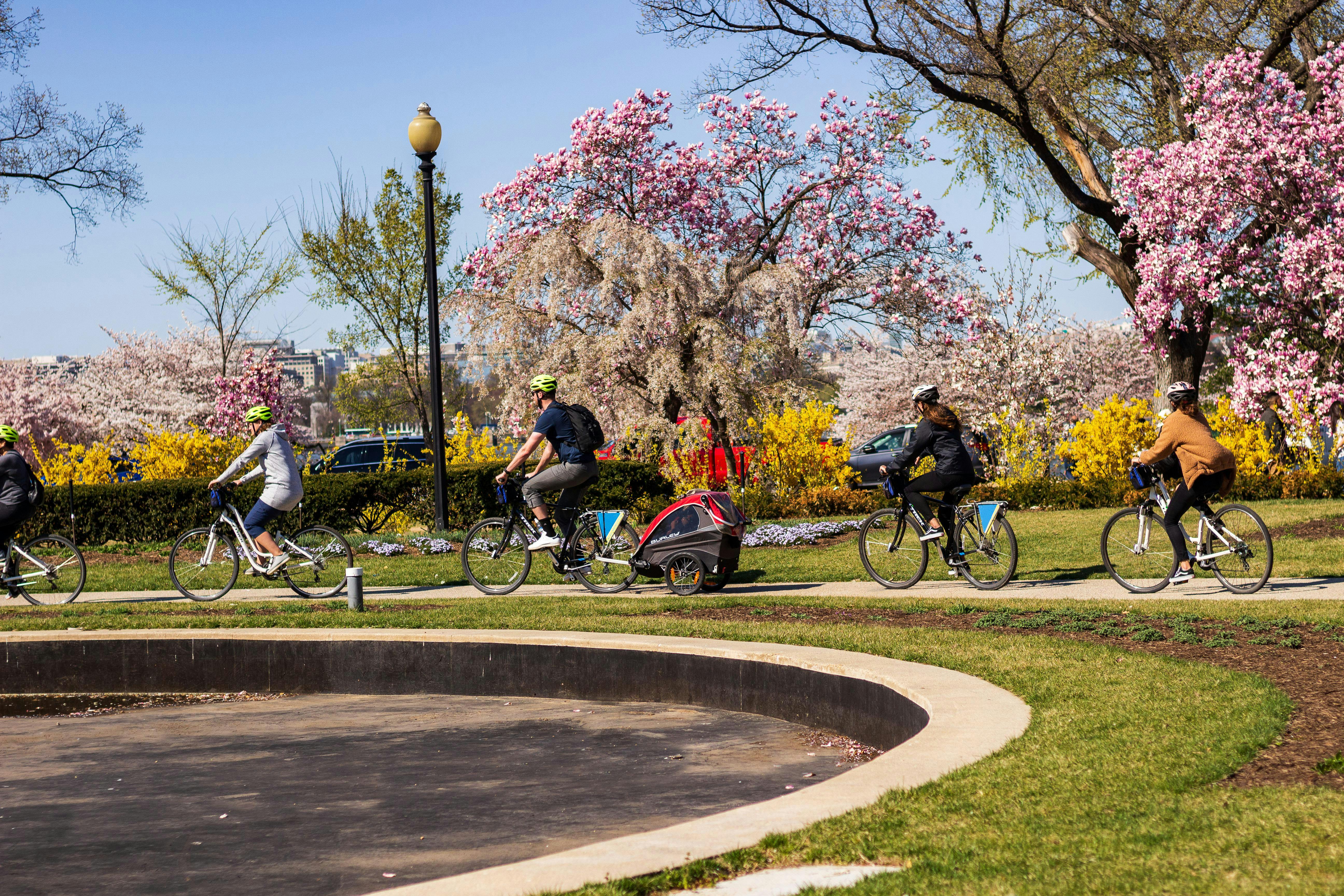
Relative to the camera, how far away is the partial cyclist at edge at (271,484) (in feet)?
38.1

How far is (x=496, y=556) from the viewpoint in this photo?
1169 centimetres

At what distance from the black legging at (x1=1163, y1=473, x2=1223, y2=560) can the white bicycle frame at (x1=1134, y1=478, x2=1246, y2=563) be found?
51 mm

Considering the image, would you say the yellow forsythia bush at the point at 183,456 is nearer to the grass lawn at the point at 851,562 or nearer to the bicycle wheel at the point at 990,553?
the grass lawn at the point at 851,562

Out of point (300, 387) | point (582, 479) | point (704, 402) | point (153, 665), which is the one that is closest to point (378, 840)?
point (153, 665)

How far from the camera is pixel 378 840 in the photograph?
198 inches

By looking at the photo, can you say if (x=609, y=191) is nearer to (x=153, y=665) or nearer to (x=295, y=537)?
(x=295, y=537)

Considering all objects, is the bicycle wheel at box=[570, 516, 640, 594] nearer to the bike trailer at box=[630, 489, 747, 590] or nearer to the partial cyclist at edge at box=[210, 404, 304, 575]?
the bike trailer at box=[630, 489, 747, 590]

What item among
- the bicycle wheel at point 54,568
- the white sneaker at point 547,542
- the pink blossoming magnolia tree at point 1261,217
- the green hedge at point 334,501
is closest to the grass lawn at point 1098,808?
the white sneaker at point 547,542

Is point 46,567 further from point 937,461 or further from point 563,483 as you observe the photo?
point 937,461

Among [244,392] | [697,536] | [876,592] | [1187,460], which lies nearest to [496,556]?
[697,536]

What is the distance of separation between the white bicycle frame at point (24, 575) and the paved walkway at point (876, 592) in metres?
0.25

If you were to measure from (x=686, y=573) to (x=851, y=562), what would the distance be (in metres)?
2.40

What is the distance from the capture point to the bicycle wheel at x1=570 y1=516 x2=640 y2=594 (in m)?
11.3

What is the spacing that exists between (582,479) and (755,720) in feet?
13.9
